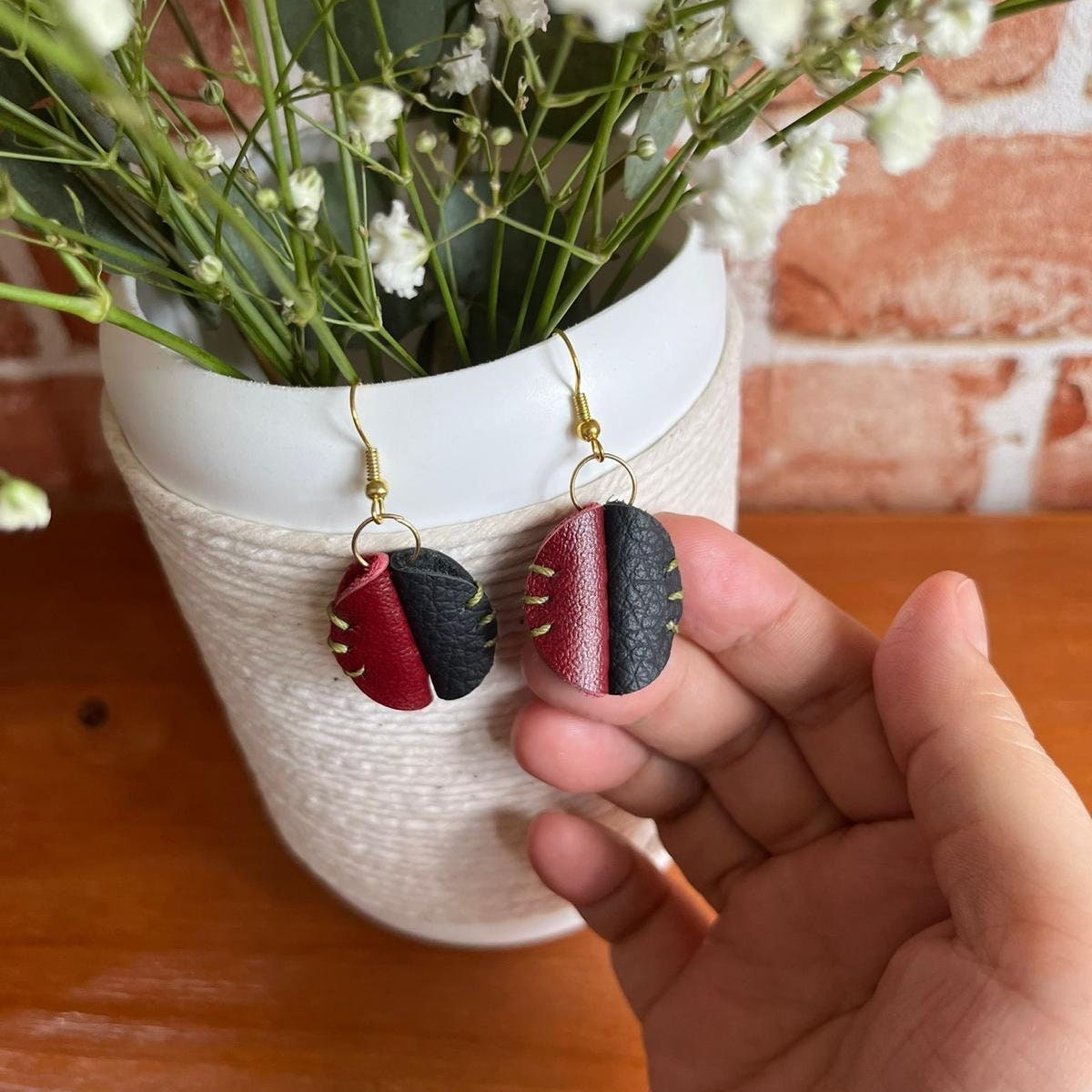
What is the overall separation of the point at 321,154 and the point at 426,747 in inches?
6.9

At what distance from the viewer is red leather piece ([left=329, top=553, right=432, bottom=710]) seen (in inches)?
9.1

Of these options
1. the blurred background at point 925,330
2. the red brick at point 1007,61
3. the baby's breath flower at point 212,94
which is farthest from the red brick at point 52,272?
the red brick at point 1007,61

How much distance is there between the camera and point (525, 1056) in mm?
341

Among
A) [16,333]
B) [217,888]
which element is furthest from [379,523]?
[16,333]

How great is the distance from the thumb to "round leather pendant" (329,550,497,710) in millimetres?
120

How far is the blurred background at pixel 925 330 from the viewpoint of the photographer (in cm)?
40

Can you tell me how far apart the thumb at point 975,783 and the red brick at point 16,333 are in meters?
0.40

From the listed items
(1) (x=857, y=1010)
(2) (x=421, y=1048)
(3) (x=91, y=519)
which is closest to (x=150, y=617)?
(3) (x=91, y=519)

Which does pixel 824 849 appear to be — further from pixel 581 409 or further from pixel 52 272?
pixel 52 272

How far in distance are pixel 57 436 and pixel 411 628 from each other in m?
0.36

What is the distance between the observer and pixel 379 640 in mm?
241

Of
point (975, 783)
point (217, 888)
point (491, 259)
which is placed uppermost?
point (491, 259)

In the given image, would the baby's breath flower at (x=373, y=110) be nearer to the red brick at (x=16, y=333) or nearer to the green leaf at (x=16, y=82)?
the green leaf at (x=16, y=82)

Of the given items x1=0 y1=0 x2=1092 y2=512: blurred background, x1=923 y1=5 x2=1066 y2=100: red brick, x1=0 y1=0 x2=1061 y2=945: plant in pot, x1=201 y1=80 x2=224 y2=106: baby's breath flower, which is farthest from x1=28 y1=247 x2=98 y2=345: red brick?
x1=923 y1=5 x2=1066 y2=100: red brick
